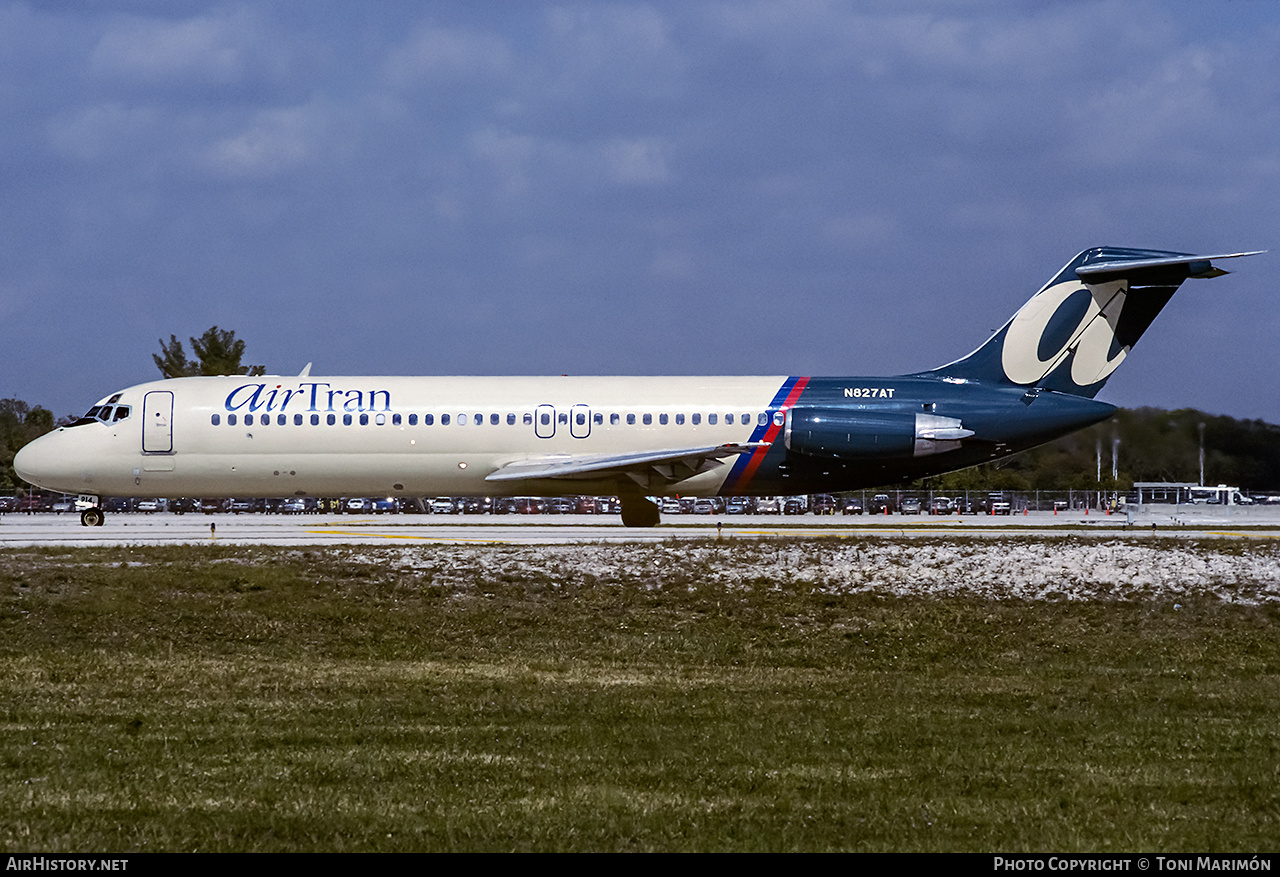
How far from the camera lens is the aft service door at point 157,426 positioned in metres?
32.7

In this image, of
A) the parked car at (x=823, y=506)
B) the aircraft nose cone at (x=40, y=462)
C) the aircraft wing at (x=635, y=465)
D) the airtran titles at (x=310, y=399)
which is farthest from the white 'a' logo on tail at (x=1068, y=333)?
the aircraft nose cone at (x=40, y=462)

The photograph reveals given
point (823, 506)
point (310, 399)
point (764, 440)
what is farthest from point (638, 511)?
point (823, 506)

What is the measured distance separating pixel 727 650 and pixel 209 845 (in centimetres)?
905

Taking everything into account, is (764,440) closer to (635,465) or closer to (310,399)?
(635,465)

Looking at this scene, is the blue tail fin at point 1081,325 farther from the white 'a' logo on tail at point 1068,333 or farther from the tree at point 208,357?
the tree at point 208,357

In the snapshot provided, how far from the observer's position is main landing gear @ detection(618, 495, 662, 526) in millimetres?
33062

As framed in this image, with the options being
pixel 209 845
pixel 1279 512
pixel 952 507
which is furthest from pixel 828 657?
pixel 952 507

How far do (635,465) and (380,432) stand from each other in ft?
21.5

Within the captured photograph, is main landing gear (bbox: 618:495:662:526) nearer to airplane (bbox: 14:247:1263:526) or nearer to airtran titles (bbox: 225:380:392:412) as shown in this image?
airplane (bbox: 14:247:1263:526)

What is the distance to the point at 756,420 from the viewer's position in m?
31.8

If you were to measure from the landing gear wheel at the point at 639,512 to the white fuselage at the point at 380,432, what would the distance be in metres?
0.93

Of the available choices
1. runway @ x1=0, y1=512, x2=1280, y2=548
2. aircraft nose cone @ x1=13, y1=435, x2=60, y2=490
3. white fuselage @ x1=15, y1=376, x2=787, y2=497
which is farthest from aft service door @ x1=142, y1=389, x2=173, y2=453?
aircraft nose cone @ x1=13, y1=435, x2=60, y2=490

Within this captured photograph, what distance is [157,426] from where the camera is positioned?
32.8 meters
